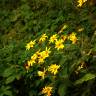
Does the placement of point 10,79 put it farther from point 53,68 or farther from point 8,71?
point 53,68

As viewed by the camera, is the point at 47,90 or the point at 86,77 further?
the point at 47,90

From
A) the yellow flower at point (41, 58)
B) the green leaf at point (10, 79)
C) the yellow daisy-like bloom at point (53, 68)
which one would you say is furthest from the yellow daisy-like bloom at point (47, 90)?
the green leaf at point (10, 79)

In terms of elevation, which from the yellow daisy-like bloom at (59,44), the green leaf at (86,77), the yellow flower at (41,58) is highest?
the yellow daisy-like bloom at (59,44)

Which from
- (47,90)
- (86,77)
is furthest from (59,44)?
(86,77)

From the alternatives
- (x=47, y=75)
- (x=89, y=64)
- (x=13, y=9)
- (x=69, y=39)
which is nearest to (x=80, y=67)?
(x=89, y=64)

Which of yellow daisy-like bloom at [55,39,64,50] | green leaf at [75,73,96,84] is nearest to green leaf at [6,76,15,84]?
yellow daisy-like bloom at [55,39,64,50]

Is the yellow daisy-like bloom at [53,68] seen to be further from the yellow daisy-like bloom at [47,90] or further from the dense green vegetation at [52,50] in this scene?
the yellow daisy-like bloom at [47,90]

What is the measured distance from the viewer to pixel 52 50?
461cm

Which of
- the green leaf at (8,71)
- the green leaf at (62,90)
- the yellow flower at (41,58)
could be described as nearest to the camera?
the green leaf at (62,90)

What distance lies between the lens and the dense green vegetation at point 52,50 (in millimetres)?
3998

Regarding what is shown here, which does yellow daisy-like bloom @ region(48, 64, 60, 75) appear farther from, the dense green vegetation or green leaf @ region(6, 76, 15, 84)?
green leaf @ region(6, 76, 15, 84)

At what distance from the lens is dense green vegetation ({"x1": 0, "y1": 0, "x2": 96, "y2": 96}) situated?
400 cm

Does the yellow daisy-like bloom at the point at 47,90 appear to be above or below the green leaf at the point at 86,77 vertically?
below

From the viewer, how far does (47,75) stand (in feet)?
14.0
